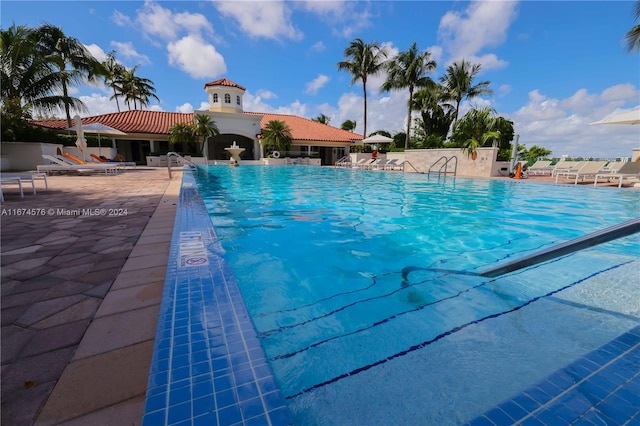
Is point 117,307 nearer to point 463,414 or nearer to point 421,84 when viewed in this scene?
point 463,414

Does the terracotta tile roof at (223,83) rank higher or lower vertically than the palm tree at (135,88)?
lower

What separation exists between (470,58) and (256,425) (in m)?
30.5

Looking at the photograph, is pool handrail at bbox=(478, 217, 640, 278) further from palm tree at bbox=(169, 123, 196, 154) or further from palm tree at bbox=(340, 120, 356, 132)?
palm tree at bbox=(340, 120, 356, 132)

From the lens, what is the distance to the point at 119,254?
2982 millimetres

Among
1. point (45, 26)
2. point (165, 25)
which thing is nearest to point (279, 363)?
point (165, 25)

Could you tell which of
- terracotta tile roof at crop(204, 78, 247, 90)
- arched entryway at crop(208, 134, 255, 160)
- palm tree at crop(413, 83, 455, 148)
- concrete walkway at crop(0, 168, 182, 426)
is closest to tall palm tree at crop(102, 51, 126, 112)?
terracotta tile roof at crop(204, 78, 247, 90)

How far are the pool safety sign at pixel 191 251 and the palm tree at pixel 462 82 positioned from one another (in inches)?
1111

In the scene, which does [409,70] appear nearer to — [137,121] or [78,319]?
[137,121]

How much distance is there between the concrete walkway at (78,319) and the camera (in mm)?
1211

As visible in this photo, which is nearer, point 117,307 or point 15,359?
point 15,359

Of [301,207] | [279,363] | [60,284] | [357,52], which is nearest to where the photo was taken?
[279,363]

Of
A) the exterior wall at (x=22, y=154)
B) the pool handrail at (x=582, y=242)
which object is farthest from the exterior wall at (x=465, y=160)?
the exterior wall at (x=22, y=154)

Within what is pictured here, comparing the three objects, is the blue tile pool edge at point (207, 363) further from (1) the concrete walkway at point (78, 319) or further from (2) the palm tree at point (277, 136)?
(2) the palm tree at point (277, 136)

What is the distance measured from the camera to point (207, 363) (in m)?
1.48
